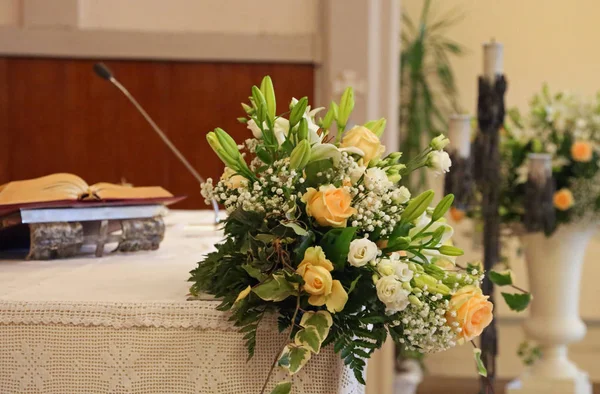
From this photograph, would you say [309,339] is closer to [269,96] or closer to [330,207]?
[330,207]

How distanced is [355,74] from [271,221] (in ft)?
10.5

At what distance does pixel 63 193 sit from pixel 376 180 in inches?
27.0

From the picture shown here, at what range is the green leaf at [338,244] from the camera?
1025mm

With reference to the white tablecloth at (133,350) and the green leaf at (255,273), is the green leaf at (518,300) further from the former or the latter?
the green leaf at (255,273)

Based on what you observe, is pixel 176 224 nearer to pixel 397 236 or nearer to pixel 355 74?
pixel 397 236

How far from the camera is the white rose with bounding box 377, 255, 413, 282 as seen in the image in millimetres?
1018

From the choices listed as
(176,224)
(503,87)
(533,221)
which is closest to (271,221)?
(176,224)

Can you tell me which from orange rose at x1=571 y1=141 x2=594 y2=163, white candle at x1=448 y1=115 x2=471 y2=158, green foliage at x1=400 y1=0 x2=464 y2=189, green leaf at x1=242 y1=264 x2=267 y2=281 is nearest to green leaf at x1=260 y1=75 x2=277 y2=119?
green leaf at x1=242 y1=264 x2=267 y2=281

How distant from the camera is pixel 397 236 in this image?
3.53 ft

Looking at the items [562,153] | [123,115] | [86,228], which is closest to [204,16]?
[123,115]

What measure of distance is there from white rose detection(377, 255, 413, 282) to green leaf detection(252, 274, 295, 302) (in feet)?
0.37

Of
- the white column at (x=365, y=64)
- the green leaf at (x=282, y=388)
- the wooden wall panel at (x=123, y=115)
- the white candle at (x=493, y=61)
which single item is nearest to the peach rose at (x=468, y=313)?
the green leaf at (x=282, y=388)

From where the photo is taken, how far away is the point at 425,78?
5.78m

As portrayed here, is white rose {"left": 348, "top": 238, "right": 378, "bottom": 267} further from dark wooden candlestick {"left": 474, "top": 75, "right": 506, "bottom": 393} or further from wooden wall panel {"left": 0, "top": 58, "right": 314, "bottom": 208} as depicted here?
wooden wall panel {"left": 0, "top": 58, "right": 314, "bottom": 208}
